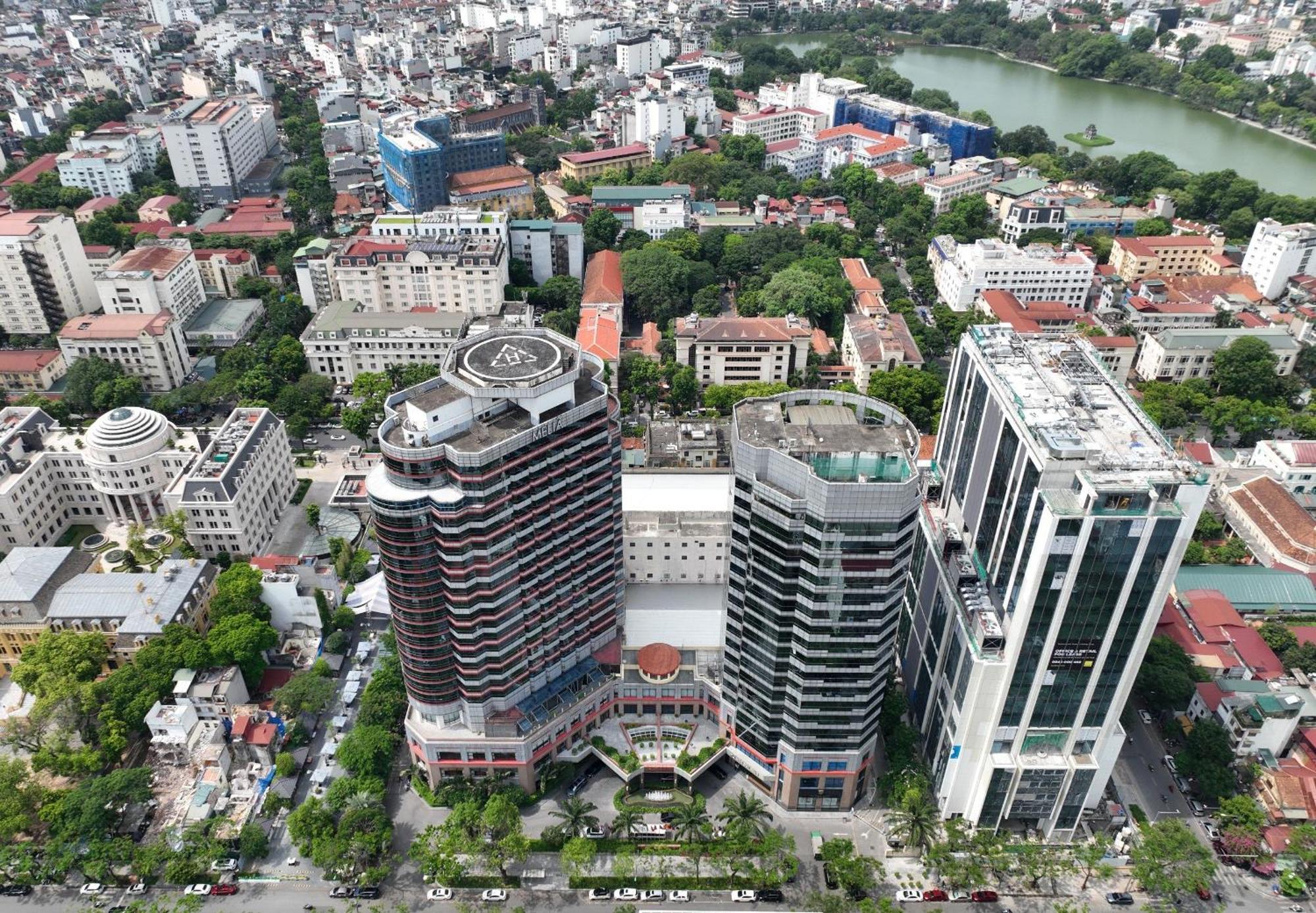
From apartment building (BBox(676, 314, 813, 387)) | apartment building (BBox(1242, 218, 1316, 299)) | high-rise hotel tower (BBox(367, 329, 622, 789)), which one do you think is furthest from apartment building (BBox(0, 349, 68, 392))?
apartment building (BBox(1242, 218, 1316, 299))

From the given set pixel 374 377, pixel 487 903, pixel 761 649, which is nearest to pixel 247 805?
pixel 487 903

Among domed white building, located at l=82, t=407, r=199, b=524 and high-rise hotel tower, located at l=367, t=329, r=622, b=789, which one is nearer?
high-rise hotel tower, located at l=367, t=329, r=622, b=789

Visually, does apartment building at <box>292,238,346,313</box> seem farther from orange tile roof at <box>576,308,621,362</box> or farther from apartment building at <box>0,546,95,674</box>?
apartment building at <box>0,546,95,674</box>

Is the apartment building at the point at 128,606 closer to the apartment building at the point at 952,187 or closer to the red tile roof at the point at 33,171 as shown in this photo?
the red tile roof at the point at 33,171

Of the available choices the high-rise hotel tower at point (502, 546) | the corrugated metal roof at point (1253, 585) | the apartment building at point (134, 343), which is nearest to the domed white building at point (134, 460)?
the apartment building at point (134, 343)

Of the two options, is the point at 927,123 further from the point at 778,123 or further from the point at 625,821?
the point at 625,821

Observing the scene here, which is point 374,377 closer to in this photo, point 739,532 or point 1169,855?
point 739,532
